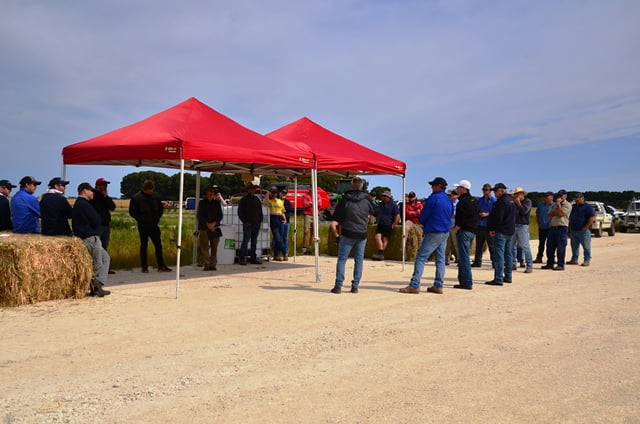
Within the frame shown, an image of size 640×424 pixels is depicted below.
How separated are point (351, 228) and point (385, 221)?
5.49 meters

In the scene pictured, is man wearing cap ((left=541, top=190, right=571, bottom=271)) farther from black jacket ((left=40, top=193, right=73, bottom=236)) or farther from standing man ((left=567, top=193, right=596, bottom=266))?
black jacket ((left=40, top=193, right=73, bottom=236))

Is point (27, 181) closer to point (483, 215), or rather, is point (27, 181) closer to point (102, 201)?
point (102, 201)

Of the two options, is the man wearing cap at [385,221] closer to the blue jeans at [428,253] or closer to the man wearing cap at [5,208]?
the blue jeans at [428,253]

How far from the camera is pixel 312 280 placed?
1030 cm

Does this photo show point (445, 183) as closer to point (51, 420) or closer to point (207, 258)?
point (207, 258)

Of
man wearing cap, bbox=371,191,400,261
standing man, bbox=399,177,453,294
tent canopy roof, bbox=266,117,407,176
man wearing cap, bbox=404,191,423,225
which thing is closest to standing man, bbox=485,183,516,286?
standing man, bbox=399,177,453,294

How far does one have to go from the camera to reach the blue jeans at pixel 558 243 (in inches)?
488

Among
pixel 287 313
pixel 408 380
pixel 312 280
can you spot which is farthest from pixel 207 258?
pixel 408 380

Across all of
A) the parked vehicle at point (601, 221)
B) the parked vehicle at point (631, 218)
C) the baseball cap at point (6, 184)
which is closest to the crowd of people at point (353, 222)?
the baseball cap at point (6, 184)

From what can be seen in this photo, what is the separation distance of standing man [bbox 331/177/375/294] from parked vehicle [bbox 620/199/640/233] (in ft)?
89.9

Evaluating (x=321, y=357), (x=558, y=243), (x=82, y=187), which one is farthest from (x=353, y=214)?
(x=558, y=243)

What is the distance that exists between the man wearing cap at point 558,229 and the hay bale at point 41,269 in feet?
32.7

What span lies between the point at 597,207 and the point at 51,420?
27.5 metres

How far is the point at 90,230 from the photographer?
803 cm
